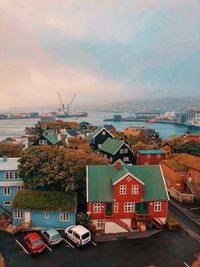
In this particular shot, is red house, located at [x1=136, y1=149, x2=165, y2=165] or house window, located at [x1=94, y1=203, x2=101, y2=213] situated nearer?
house window, located at [x1=94, y1=203, x2=101, y2=213]

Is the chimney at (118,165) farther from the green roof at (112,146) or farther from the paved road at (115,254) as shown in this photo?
the green roof at (112,146)

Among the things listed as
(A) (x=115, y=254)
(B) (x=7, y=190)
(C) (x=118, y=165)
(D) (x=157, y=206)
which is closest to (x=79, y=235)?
(A) (x=115, y=254)

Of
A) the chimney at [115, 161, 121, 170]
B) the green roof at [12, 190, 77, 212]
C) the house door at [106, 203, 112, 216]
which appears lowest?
the house door at [106, 203, 112, 216]

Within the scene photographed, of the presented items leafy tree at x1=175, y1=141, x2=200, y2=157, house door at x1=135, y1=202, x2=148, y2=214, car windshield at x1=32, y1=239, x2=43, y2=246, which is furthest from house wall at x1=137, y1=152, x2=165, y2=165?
car windshield at x1=32, y1=239, x2=43, y2=246

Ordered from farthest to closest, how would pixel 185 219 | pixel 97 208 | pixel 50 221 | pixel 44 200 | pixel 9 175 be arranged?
pixel 9 175
pixel 185 219
pixel 44 200
pixel 97 208
pixel 50 221

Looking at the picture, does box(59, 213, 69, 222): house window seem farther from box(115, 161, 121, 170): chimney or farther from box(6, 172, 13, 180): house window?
box(6, 172, 13, 180): house window

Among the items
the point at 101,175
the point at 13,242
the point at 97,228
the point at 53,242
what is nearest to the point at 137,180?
the point at 101,175

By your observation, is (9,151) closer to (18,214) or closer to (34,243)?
(18,214)
